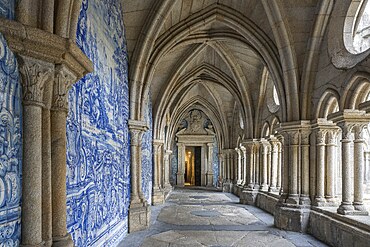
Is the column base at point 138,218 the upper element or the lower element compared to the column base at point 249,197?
upper

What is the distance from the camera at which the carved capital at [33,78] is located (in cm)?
229

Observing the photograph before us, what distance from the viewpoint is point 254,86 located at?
10.4m

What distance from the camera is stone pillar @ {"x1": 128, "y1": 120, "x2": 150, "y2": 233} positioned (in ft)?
20.4

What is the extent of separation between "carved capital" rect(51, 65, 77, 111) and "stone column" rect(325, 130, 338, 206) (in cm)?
498

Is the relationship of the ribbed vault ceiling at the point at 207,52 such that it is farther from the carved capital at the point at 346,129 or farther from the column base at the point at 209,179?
the column base at the point at 209,179

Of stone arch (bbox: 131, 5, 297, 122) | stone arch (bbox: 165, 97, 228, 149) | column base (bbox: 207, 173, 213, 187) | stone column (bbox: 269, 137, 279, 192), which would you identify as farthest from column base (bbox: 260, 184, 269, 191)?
column base (bbox: 207, 173, 213, 187)

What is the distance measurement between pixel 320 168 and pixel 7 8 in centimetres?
565

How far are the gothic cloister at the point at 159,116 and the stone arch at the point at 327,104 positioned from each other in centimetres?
2

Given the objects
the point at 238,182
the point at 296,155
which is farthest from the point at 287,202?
the point at 238,182

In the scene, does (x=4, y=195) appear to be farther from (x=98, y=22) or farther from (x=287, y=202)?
→ (x=287, y=202)

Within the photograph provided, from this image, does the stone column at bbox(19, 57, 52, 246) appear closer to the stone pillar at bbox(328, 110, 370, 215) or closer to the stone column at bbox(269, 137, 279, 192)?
the stone pillar at bbox(328, 110, 370, 215)

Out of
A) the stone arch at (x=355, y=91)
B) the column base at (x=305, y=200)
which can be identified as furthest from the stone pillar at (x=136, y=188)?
the stone arch at (x=355, y=91)

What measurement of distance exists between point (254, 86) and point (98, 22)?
7046 mm

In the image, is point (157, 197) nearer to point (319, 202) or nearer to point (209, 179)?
point (319, 202)
